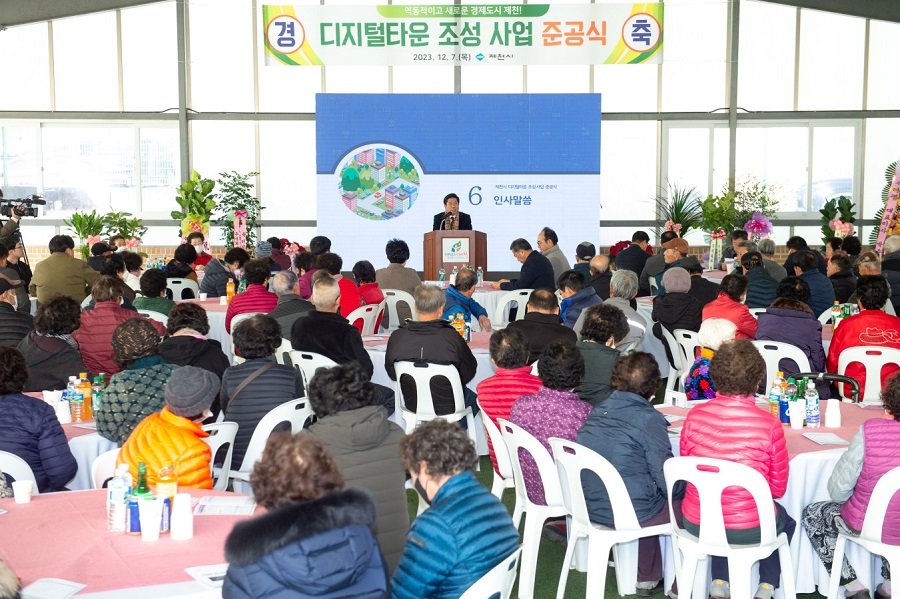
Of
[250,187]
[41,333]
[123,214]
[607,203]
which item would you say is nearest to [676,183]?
[607,203]

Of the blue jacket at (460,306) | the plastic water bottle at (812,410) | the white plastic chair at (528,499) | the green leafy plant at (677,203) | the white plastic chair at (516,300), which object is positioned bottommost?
the white plastic chair at (528,499)

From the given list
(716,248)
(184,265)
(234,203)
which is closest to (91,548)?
(184,265)

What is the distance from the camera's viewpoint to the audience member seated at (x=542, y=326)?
6191 millimetres

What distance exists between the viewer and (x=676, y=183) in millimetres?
15711

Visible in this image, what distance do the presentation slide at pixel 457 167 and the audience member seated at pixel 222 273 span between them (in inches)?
162

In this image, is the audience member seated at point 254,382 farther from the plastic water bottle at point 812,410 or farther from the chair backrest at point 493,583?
the plastic water bottle at point 812,410

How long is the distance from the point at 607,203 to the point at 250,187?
547 cm

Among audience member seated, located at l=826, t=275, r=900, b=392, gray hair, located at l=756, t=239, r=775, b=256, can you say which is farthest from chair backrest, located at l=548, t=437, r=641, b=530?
gray hair, located at l=756, t=239, r=775, b=256

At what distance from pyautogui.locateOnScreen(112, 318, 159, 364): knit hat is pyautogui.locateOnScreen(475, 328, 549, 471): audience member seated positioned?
5.24ft

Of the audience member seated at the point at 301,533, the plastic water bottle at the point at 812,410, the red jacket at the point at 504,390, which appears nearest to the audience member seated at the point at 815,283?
the plastic water bottle at the point at 812,410

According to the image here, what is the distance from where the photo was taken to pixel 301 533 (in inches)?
93.7

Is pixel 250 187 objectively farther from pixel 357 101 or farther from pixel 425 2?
pixel 425 2

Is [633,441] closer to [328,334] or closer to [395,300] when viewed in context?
[328,334]

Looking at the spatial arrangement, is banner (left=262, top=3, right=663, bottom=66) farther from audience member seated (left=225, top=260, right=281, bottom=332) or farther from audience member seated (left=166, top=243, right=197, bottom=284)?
audience member seated (left=225, top=260, right=281, bottom=332)
